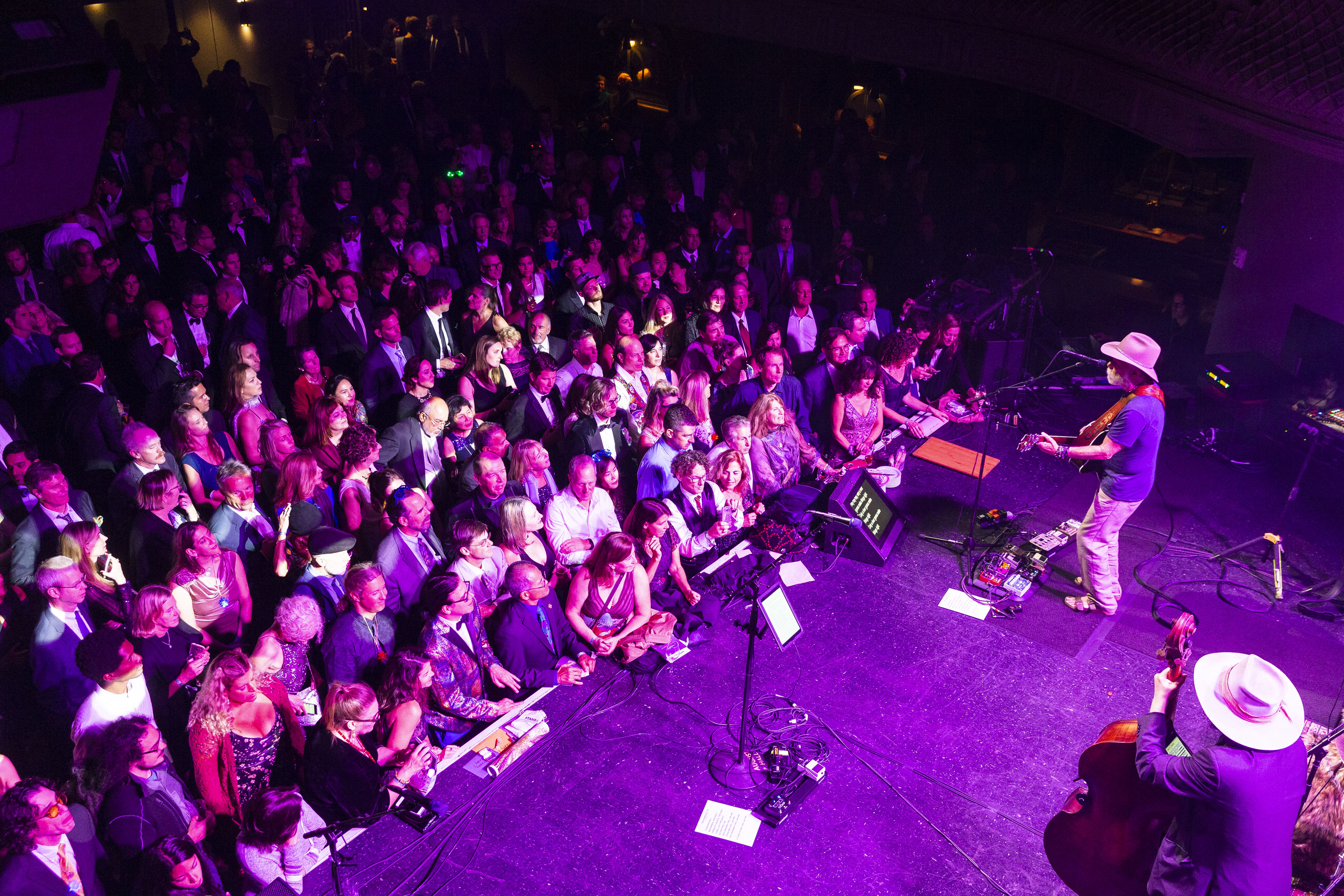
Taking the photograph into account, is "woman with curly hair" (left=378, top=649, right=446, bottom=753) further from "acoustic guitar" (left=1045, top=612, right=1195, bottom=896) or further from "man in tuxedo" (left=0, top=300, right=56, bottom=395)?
"man in tuxedo" (left=0, top=300, right=56, bottom=395)

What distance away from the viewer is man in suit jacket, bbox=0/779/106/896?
3004 mm

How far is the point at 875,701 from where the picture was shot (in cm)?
479

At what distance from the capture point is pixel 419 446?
17.1 feet

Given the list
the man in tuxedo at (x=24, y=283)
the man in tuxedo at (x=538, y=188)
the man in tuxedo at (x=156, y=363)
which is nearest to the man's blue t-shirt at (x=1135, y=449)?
the man in tuxedo at (x=156, y=363)

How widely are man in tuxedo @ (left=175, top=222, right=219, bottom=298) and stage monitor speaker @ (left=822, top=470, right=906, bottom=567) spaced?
4493mm

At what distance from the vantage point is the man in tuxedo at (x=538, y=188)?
8.69 metres

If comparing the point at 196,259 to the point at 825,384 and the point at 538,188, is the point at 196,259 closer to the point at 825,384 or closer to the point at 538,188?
the point at 538,188

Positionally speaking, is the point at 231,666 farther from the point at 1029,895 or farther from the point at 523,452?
the point at 1029,895

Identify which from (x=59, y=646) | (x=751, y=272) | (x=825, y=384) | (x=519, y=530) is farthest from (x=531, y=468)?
(x=751, y=272)

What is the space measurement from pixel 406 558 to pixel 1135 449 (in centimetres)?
392

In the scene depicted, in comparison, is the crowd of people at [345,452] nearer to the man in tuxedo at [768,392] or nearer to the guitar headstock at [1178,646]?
the man in tuxedo at [768,392]

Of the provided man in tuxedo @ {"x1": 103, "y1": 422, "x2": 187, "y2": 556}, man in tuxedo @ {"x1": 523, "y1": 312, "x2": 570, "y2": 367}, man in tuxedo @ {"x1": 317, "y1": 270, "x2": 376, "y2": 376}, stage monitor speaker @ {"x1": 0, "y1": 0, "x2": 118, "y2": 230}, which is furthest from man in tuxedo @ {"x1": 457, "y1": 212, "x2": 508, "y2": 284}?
stage monitor speaker @ {"x1": 0, "y1": 0, "x2": 118, "y2": 230}

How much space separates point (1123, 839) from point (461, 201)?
23.2 feet

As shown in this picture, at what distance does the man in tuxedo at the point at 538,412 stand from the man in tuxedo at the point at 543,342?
5.6 inches
